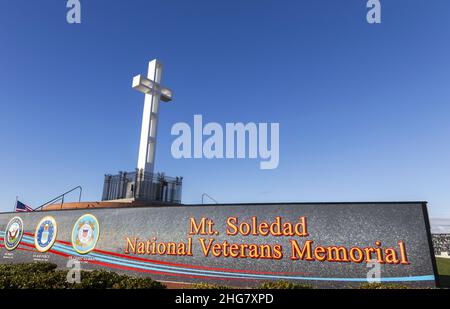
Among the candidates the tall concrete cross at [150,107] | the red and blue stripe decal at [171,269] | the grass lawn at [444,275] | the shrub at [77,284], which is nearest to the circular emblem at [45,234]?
the red and blue stripe decal at [171,269]

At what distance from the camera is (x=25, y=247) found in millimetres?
15914

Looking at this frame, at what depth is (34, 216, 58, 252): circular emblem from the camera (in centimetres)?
1498

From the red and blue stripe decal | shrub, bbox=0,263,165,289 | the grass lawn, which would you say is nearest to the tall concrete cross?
the red and blue stripe decal

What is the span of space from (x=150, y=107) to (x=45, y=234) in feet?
30.2

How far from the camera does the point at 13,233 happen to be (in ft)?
55.2

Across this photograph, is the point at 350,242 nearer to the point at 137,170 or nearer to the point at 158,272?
the point at 158,272

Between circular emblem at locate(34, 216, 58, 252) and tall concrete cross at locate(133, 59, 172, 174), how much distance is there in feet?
17.4

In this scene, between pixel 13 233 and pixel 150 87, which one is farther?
pixel 150 87

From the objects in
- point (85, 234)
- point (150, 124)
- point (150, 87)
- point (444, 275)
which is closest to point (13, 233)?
point (85, 234)

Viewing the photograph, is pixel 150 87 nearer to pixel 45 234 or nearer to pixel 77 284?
pixel 45 234

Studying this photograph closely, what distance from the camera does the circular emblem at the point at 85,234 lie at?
13.7 meters

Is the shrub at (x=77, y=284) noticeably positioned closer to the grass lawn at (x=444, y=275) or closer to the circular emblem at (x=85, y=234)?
the circular emblem at (x=85, y=234)

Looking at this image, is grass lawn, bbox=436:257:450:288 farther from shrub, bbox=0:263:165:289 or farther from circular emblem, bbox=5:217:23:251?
circular emblem, bbox=5:217:23:251
